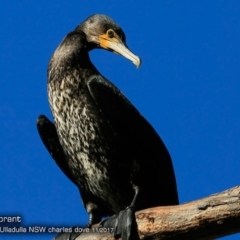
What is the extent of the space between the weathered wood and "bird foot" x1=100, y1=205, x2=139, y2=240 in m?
0.12

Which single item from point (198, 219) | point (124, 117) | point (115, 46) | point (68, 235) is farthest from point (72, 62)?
point (198, 219)

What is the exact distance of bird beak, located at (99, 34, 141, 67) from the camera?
342 inches

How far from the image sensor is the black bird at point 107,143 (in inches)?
328

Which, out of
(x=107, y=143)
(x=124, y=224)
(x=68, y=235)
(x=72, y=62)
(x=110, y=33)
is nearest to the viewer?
(x=124, y=224)

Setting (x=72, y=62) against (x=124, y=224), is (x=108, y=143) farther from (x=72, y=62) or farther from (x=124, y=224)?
(x=124, y=224)

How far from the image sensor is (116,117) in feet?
27.6

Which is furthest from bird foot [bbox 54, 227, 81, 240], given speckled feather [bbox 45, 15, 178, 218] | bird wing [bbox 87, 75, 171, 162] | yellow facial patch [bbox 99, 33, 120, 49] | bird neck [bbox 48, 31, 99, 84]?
yellow facial patch [bbox 99, 33, 120, 49]

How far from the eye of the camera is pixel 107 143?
835cm

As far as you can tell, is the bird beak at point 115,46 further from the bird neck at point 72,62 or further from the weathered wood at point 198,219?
the weathered wood at point 198,219

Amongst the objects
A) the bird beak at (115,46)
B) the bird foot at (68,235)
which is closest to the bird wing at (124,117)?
the bird beak at (115,46)

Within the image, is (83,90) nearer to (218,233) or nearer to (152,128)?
(152,128)

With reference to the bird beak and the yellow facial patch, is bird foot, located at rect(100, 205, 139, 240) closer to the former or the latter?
the bird beak

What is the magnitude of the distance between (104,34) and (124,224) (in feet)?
7.26

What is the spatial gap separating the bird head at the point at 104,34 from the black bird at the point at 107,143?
251 millimetres
